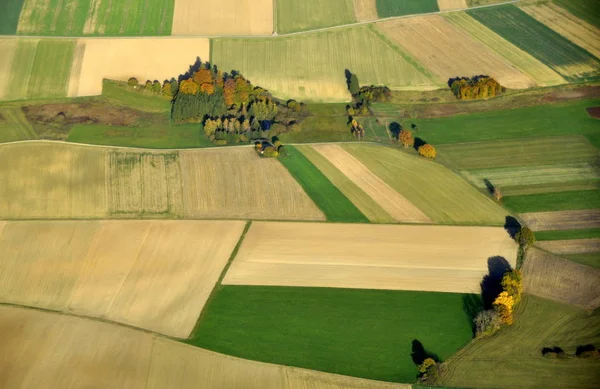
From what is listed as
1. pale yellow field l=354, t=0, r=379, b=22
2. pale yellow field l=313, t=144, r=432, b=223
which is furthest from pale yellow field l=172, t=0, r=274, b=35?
pale yellow field l=313, t=144, r=432, b=223

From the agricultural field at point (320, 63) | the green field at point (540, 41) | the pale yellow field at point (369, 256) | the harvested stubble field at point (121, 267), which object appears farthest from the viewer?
the green field at point (540, 41)

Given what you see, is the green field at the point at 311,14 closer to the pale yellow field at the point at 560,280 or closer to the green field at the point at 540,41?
the green field at the point at 540,41

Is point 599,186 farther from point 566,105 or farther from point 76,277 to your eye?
point 76,277

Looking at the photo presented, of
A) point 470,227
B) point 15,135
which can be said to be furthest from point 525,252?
point 15,135

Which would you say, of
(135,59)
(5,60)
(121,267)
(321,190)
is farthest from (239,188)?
(5,60)

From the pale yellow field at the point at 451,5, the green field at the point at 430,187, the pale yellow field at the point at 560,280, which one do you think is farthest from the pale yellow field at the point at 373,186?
the pale yellow field at the point at 451,5

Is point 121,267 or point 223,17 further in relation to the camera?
point 223,17

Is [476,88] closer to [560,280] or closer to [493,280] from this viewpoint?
[560,280]
